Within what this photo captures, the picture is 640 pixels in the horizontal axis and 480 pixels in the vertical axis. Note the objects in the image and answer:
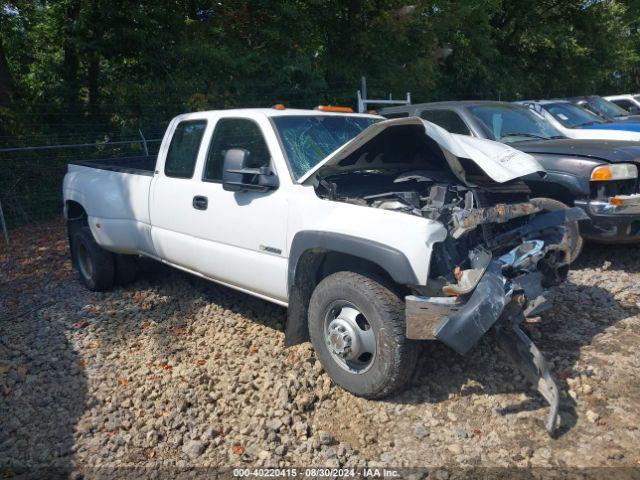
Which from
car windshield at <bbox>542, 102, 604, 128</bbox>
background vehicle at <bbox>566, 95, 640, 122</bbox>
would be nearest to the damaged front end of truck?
car windshield at <bbox>542, 102, 604, 128</bbox>

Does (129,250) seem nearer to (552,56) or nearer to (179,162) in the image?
(179,162)

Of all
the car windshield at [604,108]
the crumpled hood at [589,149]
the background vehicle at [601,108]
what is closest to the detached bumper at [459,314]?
the crumpled hood at [589,149]

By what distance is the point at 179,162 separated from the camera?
537cm

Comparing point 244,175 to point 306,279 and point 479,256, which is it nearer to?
point 306,279

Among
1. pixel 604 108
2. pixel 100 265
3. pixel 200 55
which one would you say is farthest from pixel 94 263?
pixel 604 108

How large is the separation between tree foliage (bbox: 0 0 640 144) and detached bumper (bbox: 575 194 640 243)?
8.21 meters

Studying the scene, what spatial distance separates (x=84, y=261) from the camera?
261 inches

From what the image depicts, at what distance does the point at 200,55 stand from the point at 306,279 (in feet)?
29.5

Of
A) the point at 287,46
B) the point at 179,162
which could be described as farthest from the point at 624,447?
the point at 287,46

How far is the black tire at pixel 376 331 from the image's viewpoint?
351cm

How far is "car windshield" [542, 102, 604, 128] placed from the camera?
29.0 feet

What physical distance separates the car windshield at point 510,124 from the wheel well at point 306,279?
3.44 meters

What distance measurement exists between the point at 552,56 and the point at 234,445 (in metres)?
21.2

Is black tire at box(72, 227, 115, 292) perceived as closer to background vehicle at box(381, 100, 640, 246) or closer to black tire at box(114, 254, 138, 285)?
black tire at box(114, 254, 138, 285)
